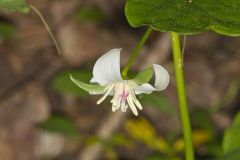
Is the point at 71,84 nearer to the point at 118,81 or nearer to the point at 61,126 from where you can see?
the point at 61,126

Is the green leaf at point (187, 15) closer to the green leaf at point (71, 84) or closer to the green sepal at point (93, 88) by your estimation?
the green sepal at point (93, 88)

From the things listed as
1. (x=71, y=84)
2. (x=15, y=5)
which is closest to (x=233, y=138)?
(x=15, y=5)

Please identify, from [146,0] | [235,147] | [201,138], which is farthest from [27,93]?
[146,0]

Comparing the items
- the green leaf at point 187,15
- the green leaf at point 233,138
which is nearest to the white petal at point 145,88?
the green leaf at point 187,15

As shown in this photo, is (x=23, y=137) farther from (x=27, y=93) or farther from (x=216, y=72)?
(x=216, y=72)

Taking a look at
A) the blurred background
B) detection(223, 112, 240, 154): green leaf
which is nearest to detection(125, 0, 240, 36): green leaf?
detection(223, 112, 240, 154): green leaf
